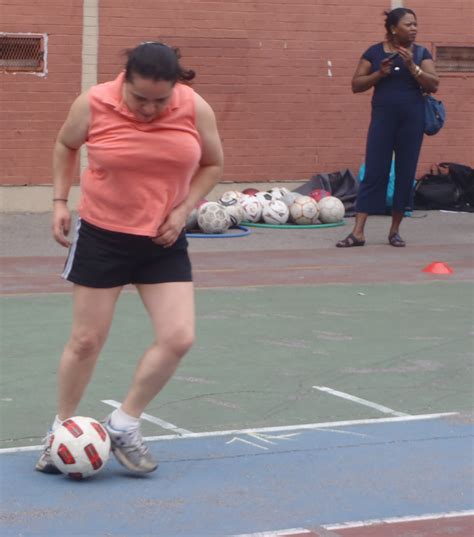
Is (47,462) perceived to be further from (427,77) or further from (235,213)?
(235,213)

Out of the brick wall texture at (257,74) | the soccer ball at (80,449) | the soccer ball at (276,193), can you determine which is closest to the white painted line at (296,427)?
the soccer ball at (80,449)

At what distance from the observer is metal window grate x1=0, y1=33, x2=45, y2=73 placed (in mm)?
14898

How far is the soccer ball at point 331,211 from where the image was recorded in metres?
15.1

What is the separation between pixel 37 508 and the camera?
16.1 ft

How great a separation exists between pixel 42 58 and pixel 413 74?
16.2 feet

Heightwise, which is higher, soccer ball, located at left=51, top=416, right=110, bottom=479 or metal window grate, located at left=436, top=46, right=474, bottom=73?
metal window grate, located at left=436, top=46, right=474, bottom=73

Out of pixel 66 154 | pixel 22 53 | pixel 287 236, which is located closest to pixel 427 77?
pixel 287 236

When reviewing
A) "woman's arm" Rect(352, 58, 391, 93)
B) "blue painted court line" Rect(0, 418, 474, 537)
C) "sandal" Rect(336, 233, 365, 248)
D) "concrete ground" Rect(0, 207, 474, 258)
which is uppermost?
"woman's arm" Rect(352, 58, 391, 93)

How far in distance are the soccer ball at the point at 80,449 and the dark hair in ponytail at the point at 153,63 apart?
1497mm

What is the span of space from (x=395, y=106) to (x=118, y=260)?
7.95 meters

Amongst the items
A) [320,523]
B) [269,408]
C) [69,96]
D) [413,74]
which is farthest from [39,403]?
[69,96]

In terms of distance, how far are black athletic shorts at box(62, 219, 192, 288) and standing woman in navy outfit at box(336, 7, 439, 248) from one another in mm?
7515

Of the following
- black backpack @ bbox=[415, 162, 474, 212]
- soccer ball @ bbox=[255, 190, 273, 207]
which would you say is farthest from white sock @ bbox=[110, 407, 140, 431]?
black backpack @ bbox=[415, 162, 474, 212]

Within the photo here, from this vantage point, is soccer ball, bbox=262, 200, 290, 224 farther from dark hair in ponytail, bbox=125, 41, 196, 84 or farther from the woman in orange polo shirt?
dark hair in ponytail, bbox=125, 41, 196, 84
